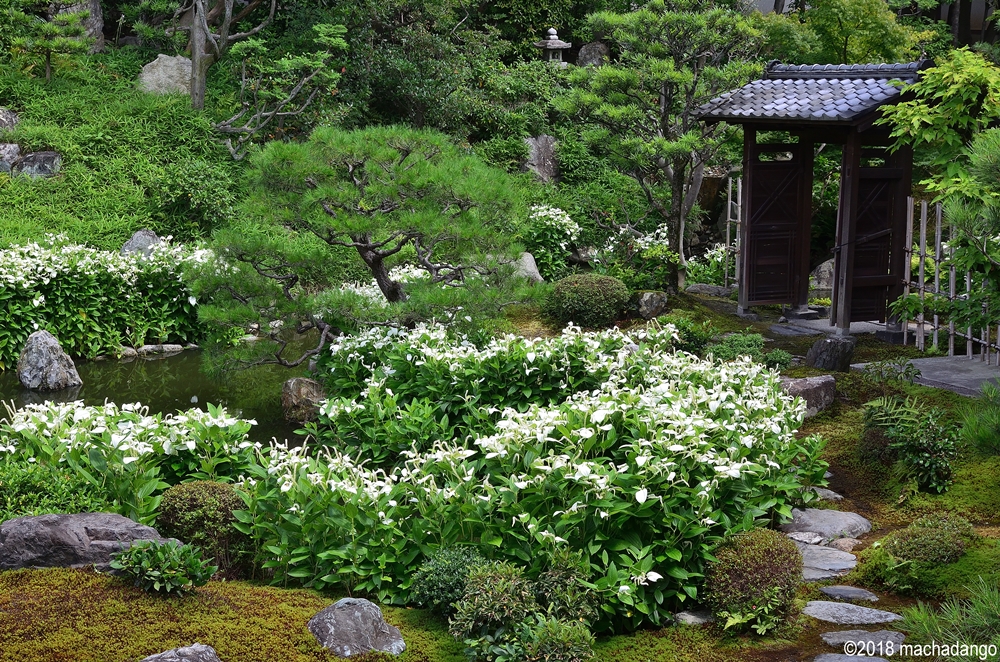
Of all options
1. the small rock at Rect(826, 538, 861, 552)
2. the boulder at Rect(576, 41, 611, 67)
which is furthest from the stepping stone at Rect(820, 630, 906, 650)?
the boulder at Rect(576, 41, 611, 67)

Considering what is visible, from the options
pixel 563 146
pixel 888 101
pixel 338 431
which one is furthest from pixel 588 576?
pixel 563 146

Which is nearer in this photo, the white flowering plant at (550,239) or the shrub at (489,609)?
the shrub at (489,609)

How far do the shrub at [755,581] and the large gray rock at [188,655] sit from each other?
8.31ft

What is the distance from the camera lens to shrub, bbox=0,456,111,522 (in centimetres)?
548

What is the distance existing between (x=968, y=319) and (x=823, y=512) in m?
1.69

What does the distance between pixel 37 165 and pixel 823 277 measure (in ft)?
42.8

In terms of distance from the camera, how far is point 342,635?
447 cm

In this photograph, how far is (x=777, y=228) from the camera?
12.5 metres

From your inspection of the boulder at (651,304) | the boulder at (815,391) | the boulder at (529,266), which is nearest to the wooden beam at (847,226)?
the boulder at (651,304)

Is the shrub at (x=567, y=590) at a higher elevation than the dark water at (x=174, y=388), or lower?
higher

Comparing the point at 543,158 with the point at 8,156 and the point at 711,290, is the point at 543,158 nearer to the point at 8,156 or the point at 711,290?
the point at 711,290

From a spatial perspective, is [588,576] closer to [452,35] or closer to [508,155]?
[508,155]

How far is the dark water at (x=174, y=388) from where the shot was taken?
33.8 feet

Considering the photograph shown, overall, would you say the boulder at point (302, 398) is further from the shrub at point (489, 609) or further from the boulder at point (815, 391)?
the shrub at point (489, 609)
